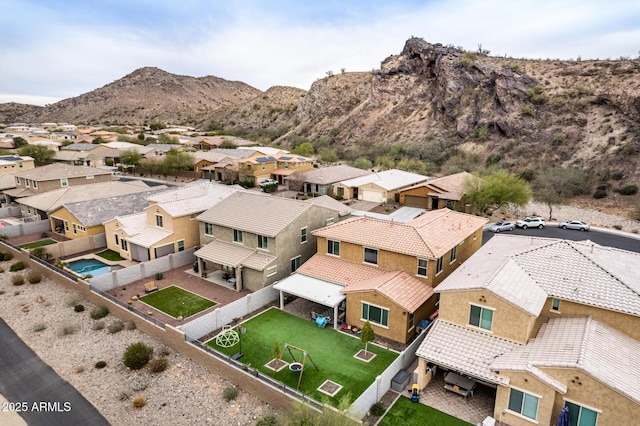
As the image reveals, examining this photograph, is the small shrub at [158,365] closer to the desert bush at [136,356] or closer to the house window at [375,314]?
the desert bush at [136,356]

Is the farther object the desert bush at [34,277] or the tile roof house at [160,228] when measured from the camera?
the tile roof house at [160,228]

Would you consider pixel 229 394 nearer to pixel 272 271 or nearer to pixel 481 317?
pixel 272 271

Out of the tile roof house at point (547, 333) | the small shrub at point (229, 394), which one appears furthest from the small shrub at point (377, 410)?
the small shrub at point (229, 394)

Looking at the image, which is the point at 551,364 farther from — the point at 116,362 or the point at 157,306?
the point at 157,306

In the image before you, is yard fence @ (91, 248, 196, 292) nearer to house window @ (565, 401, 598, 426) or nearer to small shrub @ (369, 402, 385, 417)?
small shrub @ (369, 402, 385, 417)

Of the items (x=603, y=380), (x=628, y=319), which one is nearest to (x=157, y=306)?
(x=603, y=380)
